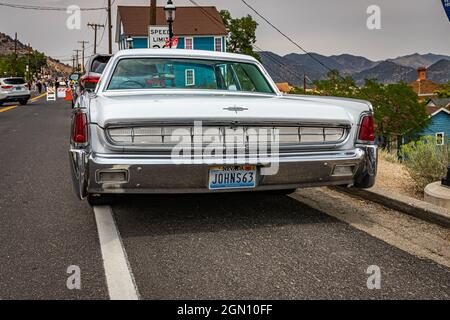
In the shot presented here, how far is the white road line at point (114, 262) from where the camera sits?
3.07 m

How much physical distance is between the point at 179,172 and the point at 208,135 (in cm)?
37

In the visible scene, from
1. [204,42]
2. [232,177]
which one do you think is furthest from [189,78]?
[204,42]

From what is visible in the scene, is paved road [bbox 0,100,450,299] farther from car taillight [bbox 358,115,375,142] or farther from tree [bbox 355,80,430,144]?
tree [bbox 355,80,430,144]

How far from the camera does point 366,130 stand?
450 centimetres

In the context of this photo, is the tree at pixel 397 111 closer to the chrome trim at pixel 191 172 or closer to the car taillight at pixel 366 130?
the car taillight at pixel 366 130

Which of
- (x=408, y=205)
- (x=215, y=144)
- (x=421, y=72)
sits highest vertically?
(x=421, y=72)

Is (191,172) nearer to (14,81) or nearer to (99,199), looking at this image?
(99,199)

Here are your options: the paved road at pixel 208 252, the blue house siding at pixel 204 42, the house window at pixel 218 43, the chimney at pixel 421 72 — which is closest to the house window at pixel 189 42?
the blue house siding at pixel 204 42

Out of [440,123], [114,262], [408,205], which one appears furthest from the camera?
[440,123]

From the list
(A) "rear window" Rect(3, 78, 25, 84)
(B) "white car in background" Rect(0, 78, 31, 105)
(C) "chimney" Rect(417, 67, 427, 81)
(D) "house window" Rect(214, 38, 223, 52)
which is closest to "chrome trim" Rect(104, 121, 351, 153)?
(B) "white car in background" Rect(0, 78, 31, 105)

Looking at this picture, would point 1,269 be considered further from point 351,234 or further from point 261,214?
point 351,234

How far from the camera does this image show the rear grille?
3.91 metres

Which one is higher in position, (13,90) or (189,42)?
(189,42)
